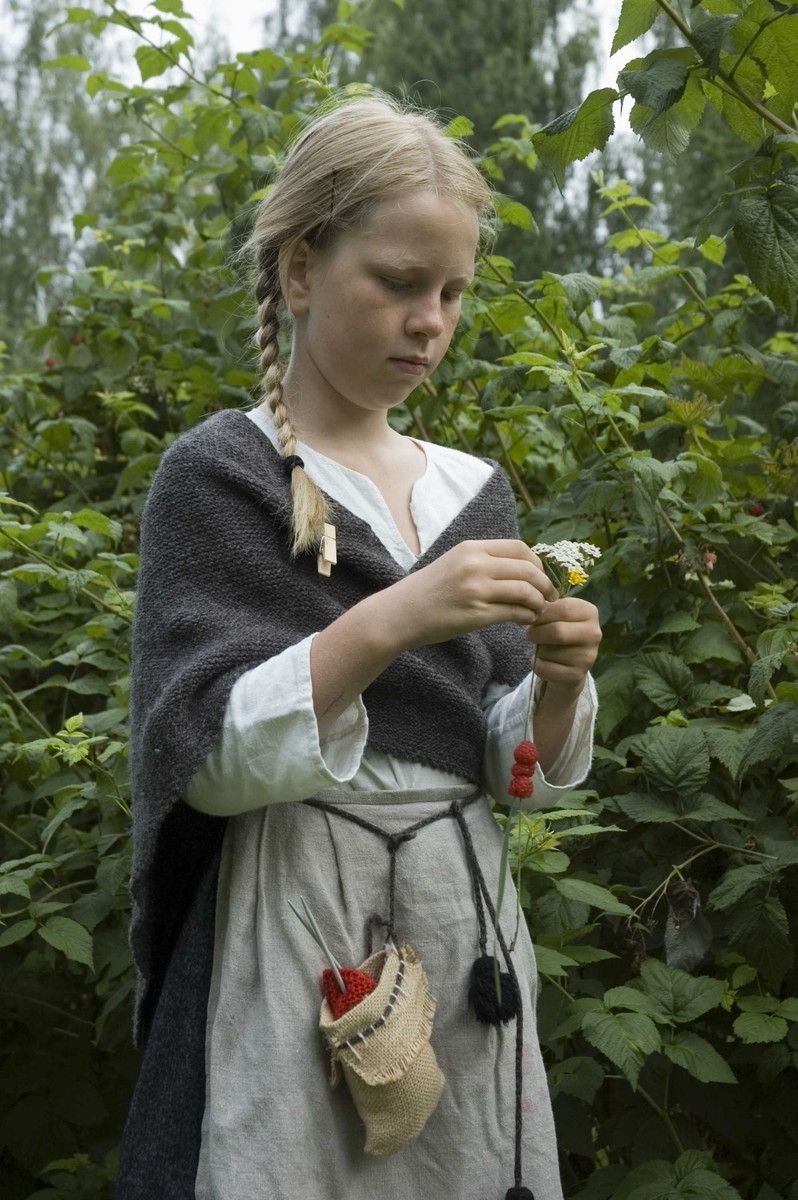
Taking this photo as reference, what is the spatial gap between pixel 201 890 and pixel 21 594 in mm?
1426

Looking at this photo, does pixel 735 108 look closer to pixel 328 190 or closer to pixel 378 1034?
pixel 328 190

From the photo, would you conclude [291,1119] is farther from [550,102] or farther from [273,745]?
[550,102]

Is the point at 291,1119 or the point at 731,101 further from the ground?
the point at 731,101

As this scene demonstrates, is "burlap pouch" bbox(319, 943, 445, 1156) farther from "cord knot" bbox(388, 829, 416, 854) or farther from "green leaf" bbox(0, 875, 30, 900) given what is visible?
"green leaf" bbox(0, 875, 30, 900)

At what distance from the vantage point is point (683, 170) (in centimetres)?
1295

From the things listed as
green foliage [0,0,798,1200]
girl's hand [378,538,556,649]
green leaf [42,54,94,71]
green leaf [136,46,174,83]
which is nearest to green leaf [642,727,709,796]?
green foliage [0,0,798,1200]

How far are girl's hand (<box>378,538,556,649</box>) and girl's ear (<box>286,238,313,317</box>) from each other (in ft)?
1.33

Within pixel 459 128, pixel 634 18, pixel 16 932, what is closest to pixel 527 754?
pixel 634 18

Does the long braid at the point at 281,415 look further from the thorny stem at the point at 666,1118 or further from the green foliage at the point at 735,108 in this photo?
the thorny stem at the point at 666,1118

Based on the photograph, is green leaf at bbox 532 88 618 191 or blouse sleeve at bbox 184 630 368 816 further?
green leaf at bbox 532 88 618 191

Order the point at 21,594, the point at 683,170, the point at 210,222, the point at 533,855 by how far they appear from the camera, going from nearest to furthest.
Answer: the point at 533,855
the point at 21,594
the point at 210,222
the point at 683,170

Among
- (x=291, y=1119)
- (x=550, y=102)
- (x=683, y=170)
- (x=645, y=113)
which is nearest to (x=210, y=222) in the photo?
(x=645, y=113)

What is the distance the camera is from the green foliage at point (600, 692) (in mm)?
1681

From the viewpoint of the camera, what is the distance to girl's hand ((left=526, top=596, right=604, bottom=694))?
50.4 inches
